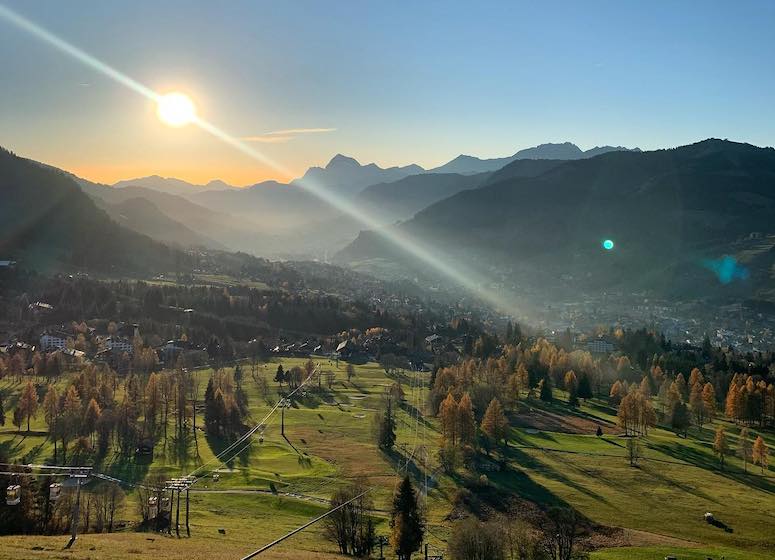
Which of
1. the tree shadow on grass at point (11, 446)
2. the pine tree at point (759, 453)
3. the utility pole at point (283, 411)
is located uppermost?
the pine tree at point (759, 453)

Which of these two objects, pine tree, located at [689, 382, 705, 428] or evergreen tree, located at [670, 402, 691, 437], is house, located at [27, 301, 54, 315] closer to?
evergreen tree, located at [670, 402, 691, 437]

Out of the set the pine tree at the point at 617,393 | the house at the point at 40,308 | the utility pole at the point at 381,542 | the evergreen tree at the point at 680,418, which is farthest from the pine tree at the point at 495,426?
the house at the point at 40,308

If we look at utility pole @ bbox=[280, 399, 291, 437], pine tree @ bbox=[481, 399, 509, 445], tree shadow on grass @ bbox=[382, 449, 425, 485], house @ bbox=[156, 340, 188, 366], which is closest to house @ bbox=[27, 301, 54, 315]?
house @ bbox=[156, 340, 188, 366]

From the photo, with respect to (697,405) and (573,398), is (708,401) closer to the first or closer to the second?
(697,405)

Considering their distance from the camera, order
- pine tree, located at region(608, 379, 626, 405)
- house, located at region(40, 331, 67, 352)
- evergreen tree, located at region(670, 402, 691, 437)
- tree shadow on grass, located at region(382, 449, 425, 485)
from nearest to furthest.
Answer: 1. tree shadow on grass, located at region(382, 449, 425, 485)
2. evergreen tree, located at region(670, 402, 691, 437)
3. pine tree, located at region(608, 379, 626, 405)
4. house, located at region(40, 331, 67, 352)

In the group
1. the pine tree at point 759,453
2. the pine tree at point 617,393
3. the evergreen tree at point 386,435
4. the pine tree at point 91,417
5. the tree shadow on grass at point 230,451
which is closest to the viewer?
the tree shadow on grass at point 230,451

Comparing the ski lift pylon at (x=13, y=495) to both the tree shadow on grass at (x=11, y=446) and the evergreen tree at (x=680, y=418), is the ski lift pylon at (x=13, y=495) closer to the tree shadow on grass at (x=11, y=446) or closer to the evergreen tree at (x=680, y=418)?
the tree shadow on grass at (x=11, y=446)
